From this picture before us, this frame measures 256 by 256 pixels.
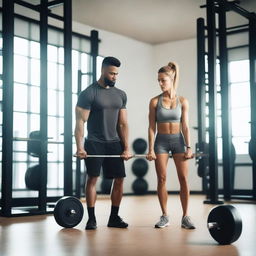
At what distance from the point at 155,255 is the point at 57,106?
5383mm

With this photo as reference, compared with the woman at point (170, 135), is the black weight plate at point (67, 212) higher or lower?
lower

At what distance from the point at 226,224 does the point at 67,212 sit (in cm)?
143

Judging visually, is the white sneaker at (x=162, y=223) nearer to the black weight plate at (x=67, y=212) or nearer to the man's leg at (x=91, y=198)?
the man's leg at (x=91, y=198)

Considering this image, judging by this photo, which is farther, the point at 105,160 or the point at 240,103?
the point at 240,103

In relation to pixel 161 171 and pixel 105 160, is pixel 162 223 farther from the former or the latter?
pixel 105 160

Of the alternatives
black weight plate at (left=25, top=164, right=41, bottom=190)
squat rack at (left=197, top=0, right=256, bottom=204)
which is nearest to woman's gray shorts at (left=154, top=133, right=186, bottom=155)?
black weight plate at (left=25, top=164, right=41, bottom=190)

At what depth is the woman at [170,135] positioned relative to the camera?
12.4 feet

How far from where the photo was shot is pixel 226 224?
2.94 metres

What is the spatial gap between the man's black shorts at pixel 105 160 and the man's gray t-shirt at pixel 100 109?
47mm

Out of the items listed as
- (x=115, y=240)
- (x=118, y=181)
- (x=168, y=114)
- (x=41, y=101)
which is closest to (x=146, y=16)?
(x=41, y=101)

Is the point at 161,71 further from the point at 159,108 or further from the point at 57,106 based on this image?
the point at 57,106

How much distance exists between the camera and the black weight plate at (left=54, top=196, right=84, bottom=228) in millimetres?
3797

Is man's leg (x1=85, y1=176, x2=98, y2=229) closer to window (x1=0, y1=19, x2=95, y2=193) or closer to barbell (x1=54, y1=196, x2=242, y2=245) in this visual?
barbell (x1=54, y1=196, x2=242, y2=245)

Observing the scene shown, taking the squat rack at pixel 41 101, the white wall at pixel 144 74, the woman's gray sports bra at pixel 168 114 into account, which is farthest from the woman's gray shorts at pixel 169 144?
the white wall at pixel 144 74
